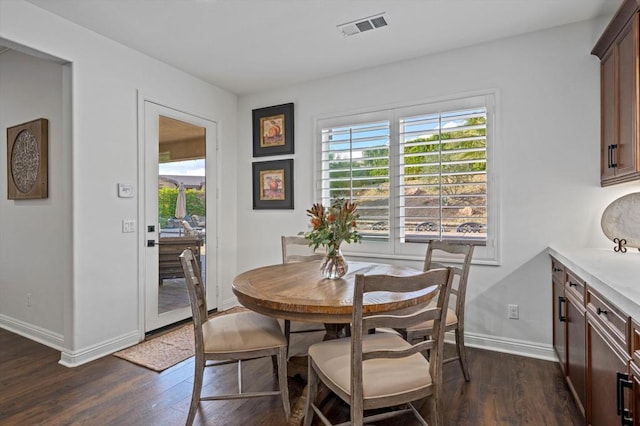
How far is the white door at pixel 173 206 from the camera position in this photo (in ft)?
11.0

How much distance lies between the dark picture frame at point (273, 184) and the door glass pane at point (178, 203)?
2.14ft

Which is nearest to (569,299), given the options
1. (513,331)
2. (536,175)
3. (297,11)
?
(513,331)

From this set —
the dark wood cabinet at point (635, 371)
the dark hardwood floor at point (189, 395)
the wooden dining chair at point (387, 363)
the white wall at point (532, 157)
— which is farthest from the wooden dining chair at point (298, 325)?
the dark wood cabinet at point (635, 371)

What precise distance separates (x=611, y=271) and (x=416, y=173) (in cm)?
186

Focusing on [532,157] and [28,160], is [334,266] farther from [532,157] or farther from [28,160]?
[28,160]

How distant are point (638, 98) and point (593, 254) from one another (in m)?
0.98

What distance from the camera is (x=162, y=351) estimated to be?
2965 mm

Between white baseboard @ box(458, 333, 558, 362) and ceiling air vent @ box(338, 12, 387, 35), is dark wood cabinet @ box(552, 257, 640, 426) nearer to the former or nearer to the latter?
white baseboard @ box(458, 333, 558, 362)

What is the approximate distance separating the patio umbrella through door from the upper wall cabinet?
3.77m

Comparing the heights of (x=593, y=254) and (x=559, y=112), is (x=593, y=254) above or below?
below

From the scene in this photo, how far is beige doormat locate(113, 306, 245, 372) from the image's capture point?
2.75 metres

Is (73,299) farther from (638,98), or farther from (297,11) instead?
(638,98)

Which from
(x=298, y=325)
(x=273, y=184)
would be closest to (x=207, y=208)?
(x=273, y=184)

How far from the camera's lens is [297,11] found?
2.58m
